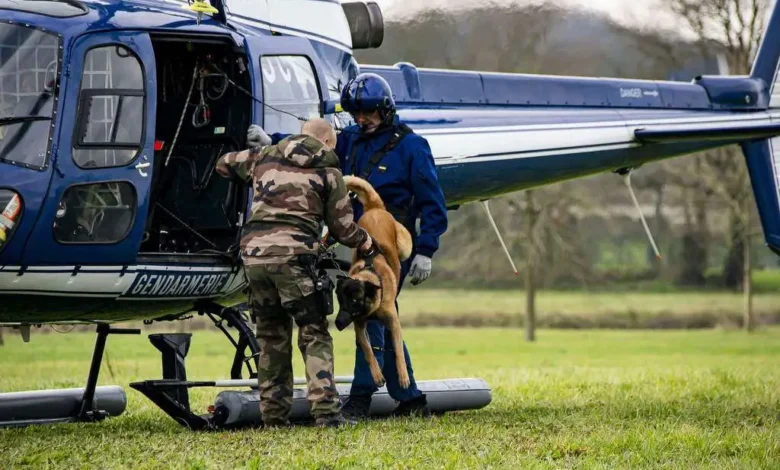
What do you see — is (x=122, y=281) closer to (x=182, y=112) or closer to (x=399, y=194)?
(x=182, y=112)

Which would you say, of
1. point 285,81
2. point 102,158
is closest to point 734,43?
point 285,81

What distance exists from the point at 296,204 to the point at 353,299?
685mm

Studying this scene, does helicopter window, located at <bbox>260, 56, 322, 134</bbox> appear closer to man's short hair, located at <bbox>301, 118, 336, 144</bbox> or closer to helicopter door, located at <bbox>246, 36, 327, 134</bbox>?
helicopter door, located at <bbox>246, 36, 327, 134</bbox>

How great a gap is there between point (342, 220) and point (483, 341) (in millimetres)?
21987

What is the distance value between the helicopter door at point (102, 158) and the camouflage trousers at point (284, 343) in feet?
2.89

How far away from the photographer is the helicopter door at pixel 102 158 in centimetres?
779

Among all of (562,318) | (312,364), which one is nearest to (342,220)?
(312,364)

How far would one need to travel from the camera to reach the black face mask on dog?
7.95 meters

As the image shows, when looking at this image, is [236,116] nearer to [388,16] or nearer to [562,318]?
[388,16]

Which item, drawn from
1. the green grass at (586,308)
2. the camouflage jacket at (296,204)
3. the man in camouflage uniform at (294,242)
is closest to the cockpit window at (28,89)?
the man in camouflage uniform at (294,242)

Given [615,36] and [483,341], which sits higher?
[615,36]

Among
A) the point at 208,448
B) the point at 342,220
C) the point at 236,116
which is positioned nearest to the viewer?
the point at 208,448

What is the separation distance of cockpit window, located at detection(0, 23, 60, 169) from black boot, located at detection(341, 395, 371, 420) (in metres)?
2.58

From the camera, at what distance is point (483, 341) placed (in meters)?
29.6
